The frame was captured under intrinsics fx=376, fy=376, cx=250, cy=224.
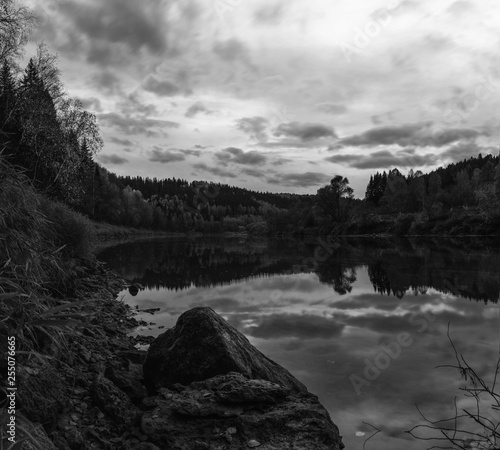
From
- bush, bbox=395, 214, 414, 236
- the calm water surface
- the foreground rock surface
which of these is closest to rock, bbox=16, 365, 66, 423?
the foreground rock surface

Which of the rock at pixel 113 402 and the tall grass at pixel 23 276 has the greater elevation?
the tall grass at pixel 23 276

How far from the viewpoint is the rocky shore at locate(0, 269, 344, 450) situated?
5.06 meters

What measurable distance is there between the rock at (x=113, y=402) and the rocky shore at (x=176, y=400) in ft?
0.05

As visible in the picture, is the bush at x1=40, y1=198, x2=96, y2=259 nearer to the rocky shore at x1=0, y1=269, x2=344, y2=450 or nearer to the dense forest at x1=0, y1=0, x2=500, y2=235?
the dense forest at x1=0, y1=0, x2=500, y2=235

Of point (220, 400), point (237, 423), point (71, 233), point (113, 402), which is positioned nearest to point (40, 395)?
point (113, 402)

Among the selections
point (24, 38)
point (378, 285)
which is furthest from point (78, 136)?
point (378, 285)

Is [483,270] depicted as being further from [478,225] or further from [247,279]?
[478,225]

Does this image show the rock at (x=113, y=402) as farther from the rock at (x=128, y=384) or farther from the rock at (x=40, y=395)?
the rock at (x=40, y=395)

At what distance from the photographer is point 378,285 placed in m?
21.7

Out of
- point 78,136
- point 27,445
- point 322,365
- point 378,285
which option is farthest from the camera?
point 78,136

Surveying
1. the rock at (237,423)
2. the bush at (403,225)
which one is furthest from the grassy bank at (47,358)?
the bush at (403,225)

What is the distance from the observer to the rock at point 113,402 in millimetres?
5855

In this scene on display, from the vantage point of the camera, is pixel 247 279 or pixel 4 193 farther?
pixel 247 279

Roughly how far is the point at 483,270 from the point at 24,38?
33.4 metres
